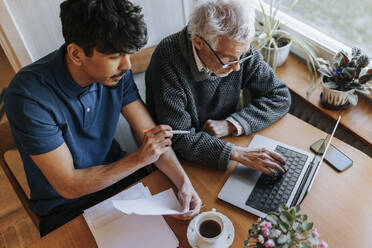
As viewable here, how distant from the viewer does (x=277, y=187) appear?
1049mm

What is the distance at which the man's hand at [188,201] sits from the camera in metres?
0.96

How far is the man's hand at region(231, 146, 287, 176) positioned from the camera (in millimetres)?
1074

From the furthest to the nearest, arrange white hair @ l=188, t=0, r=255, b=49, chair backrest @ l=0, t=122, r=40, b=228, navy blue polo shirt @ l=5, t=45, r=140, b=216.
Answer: chair backrest @ l=0, t=122, r=40, b=228, white hair @ l=188, t=0, r=255, b=49, navy blue polo shirt @ l=5, t=45, r=140, b=216

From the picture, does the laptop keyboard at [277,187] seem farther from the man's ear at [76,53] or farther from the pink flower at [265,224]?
the man's ear at [76,53]

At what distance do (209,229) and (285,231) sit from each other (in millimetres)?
278

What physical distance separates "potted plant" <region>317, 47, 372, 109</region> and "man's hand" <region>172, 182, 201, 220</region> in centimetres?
79

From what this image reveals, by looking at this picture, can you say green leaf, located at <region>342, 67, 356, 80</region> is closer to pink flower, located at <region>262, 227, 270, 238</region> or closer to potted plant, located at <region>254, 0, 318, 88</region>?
potted plant, located at <region>254, 0, 318, 88</region>

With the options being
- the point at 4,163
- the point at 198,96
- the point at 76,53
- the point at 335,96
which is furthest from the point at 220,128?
the point at 4,163

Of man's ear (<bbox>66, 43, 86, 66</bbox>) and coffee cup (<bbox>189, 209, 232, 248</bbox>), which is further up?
man's ear (<bbox>66, 43, 86, 66</bbox>)

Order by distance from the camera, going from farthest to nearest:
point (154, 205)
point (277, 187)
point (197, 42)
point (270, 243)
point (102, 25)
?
point (197, 42), point (277, 187), point (154, 205), point (102, 25), point (270, 243)

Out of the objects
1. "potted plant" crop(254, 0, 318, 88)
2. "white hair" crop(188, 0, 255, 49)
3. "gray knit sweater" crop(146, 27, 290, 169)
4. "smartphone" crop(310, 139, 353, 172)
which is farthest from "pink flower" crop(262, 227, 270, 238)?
"potted plant" crop(254, 0, 318, 88)

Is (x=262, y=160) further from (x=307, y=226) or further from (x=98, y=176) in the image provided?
(x=98, y=176)

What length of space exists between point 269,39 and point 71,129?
1128mm

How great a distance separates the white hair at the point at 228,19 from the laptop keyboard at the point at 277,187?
19.3 inches
